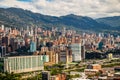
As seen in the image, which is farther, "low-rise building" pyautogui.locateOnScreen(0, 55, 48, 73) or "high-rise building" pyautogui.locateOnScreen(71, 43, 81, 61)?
"high-rise building" pyautogui.locateOnScreen(71, 43, 81, 61)

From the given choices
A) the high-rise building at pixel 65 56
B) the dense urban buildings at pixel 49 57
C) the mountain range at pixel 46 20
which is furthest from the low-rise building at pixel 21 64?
the mountain range at pixel 46 20

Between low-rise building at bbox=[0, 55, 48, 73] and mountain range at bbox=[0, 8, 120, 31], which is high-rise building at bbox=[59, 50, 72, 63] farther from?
mountain range at bbox=[0, 8, 120, 31]

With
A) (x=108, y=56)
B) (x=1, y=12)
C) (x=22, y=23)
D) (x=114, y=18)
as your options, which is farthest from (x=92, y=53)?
(x=114, y=18)

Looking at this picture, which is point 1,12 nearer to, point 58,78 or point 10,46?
point 10,46

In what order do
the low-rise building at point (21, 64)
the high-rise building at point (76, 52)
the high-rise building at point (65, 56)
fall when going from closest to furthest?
1. the low-rise building at point (21, 64)
2. the high-rise building at point (65, 56)
3. the high-rise building at point (76, 52)

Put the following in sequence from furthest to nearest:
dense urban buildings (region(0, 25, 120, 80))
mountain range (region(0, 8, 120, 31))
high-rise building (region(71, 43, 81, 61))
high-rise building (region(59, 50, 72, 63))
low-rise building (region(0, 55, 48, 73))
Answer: mountain range (region(0, 8, 120, 31)) < high-rise building (region(71, 43, 81, 61)) < high-rise building (region(59, 50, 72, 63)) < dense urban buildings (region(0, 25, 120, 80)) < low-rise building (region(0, 55, 48, 73))

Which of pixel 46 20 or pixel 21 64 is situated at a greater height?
pixel 46 20

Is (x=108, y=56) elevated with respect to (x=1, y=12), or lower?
lower

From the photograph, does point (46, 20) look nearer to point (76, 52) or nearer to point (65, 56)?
point (76, 52)

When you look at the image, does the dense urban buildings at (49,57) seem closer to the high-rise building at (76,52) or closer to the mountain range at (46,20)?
the high-rise building at (76,52)

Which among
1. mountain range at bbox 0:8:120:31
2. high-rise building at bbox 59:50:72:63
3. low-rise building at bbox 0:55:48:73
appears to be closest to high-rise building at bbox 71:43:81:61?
high-rise building at bbox 59:50:72:63

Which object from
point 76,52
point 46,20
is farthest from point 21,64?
point 46,20
